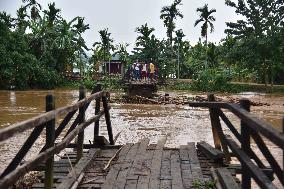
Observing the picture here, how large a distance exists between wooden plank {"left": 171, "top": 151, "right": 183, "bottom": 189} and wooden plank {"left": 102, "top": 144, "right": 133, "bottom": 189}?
75cm

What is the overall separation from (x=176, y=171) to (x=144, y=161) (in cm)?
80

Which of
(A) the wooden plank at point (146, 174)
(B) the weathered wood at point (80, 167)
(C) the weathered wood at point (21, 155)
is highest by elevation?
(C) the weathered wood at point (21, 155)

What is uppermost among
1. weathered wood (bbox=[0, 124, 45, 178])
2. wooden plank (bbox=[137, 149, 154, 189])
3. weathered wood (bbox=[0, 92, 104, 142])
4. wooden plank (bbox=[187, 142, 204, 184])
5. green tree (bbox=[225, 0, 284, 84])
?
green tree (bbox=[225, 0, 284, 84])

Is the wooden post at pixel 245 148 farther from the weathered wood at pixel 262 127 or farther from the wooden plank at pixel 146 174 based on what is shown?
the wooden plank at pixel 146 174

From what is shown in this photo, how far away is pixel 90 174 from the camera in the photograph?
5.60 m

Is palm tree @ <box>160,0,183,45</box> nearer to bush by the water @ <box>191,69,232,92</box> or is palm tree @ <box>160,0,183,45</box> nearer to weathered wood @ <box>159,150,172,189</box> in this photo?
bush by the water @ <box>191,69,232,92</box>

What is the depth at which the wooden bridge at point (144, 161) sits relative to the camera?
3.69 m

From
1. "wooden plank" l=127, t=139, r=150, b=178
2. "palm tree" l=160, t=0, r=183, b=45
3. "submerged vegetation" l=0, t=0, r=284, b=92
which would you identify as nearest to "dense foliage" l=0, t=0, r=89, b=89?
"submerged vegetation" l=0, t=0, r=284, b=92

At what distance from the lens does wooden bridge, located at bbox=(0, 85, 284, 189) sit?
3693 millimetres

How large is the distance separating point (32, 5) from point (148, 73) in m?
22.6


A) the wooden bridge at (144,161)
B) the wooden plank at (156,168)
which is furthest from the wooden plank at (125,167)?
the wooden plank at (156,168)

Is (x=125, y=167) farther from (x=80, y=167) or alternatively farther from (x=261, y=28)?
(x=261, y=28)

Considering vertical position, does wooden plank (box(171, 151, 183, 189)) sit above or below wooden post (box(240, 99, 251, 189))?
below

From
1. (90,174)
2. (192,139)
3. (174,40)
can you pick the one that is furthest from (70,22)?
(90,174)
